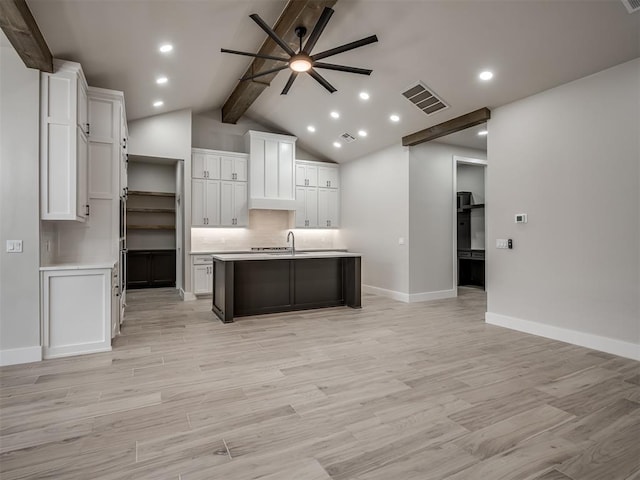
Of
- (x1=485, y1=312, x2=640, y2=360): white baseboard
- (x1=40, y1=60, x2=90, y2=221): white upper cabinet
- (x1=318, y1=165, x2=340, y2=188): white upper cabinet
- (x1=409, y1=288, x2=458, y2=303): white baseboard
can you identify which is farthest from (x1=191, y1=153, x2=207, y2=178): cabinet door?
(x1=485, y1=312, x2=640, y2=360): white baseboard

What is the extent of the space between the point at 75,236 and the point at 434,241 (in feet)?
18.9

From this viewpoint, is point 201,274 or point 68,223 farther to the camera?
point 201,274

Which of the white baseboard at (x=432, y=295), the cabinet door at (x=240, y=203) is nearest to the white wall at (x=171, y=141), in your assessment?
the cabinet door at (x=240, y=203)

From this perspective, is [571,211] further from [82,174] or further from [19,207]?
[19,207]

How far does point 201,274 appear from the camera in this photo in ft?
23.2

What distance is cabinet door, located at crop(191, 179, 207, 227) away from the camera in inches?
286

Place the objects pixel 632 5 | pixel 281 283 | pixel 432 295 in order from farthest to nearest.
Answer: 1. pixel 432 295
2. pixel 281 283
3. pixel 632 5

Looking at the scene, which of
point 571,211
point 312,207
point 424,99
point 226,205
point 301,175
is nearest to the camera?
point 571,211

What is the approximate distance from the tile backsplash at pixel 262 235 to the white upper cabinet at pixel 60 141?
13.0 feet

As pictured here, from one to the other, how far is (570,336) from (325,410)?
3.20 metres

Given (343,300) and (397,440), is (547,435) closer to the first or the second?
(397,440)

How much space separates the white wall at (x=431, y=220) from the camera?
21.7 ft

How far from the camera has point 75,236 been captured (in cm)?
423

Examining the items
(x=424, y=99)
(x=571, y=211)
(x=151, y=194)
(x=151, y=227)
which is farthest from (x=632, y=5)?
(x=151, y=227)
